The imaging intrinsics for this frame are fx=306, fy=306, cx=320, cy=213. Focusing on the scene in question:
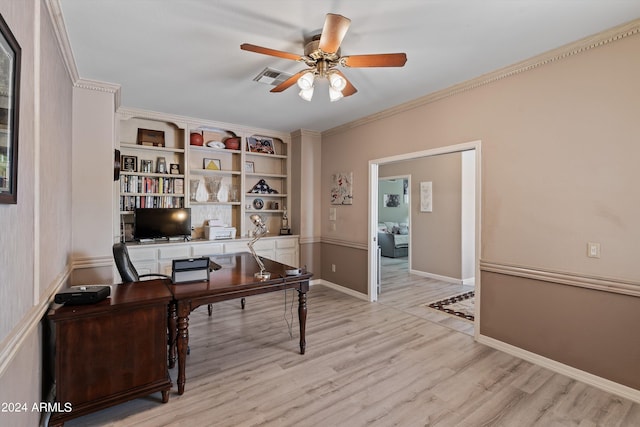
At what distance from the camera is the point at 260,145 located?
518cm

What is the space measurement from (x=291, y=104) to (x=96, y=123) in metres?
2.07

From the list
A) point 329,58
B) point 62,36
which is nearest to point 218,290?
point 329,58

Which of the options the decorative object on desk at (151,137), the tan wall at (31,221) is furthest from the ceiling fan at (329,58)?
the decorative object on desk at (151,137)

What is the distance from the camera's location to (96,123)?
3.05 meters

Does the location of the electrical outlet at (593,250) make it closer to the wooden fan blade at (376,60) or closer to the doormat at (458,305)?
the doormat at (458,305)

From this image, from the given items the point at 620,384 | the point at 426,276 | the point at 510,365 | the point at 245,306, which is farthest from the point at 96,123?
the point at 426,276

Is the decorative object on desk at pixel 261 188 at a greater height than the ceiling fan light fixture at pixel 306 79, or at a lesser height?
lesser

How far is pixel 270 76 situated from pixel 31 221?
220 centimetres

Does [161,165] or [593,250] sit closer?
[593,250]

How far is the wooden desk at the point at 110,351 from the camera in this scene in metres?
1.79

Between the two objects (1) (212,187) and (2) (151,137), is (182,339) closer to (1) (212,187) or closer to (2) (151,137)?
(1) (212,187)

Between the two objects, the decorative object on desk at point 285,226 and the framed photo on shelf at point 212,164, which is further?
the decorative object on desk at point 285,226

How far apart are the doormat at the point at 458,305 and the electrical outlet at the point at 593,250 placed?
1568 mm

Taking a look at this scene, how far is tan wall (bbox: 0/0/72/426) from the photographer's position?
4.05ft
